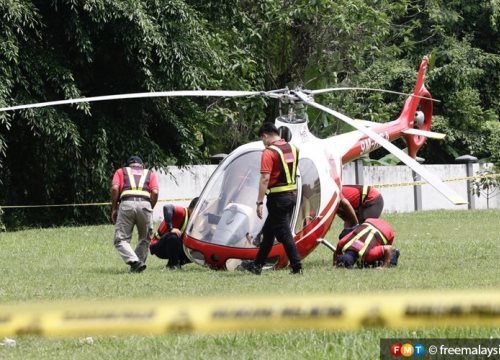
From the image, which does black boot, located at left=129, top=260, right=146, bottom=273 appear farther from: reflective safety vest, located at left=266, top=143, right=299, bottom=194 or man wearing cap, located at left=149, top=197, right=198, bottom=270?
reflective safety vest, located at left=266, top=143, right=299, bottom=194

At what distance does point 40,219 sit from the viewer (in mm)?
24547

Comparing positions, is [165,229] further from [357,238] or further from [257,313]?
[257,313]

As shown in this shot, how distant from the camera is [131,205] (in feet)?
43.0

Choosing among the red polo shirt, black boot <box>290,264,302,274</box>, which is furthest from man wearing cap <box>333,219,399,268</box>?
the red polo shirt

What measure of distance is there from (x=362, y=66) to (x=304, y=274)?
21.5m

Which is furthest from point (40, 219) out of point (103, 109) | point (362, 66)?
point (362, 66)

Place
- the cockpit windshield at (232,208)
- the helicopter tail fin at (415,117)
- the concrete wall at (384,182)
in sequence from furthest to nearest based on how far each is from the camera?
the concrete wall at (384,182), the helicopter tail fin at (415,117), the cockpit windshield at (232,208)

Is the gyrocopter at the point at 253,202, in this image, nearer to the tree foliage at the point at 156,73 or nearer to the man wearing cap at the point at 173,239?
the man wearing cap at the point at 173,239

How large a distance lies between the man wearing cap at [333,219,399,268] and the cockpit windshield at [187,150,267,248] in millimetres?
1047

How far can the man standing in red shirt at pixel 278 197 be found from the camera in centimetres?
1217

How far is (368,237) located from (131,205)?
292 centimetres

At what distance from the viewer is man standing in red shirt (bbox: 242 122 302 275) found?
1217 cm

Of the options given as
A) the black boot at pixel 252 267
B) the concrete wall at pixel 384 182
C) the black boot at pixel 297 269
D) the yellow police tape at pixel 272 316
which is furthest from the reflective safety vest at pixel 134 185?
the concrete wall at pixel 384 182

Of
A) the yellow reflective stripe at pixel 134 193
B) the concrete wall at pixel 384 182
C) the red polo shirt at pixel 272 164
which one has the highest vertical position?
the red polo shirt at pixel 272 164
